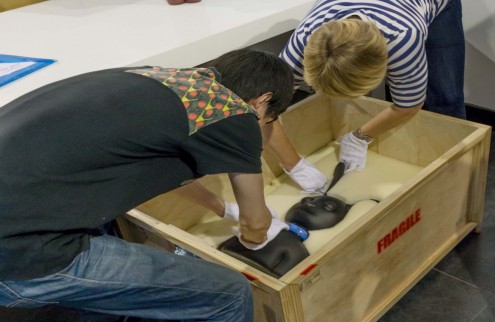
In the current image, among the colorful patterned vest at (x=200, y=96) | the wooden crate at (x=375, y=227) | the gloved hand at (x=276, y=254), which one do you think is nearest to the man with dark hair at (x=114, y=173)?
the colorful patterned vest at (x=200, y=96)

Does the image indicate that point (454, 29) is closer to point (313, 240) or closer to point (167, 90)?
point (313, 240)

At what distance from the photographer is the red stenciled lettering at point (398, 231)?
3.73 feet

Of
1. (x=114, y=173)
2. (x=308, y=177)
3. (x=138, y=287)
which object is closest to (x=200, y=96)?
(x=114, y=173)

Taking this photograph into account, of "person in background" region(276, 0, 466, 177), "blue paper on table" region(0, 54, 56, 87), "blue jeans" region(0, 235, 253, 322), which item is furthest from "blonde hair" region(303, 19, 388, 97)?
"blue paper on table" region(0, 54, 56, 87)

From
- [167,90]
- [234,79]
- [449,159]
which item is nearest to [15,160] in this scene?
[167,90]

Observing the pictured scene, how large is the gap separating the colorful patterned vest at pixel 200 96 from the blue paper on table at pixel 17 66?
400mm

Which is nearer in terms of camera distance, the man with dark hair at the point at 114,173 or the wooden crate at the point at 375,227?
the man with dark hair at the point at 114,173

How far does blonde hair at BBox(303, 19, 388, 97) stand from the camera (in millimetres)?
1085

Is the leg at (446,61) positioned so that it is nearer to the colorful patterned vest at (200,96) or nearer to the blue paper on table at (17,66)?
the colorful patterned vest at (200,96)

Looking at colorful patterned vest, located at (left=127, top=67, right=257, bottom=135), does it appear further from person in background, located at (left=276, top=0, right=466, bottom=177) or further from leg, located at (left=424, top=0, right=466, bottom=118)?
leg, located at (left=424, top=0, right=466, bottom=118)

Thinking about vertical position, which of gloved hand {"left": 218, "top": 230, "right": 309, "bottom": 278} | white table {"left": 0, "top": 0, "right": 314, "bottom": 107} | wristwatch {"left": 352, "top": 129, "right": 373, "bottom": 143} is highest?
white table {"left": 0, "top": 0, "right": 314, "bottom": 107}

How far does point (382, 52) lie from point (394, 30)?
0.30ft

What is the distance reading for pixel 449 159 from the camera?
1201 millimetres

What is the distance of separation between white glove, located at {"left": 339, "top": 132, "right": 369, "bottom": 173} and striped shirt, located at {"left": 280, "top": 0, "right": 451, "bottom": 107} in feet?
0.95
